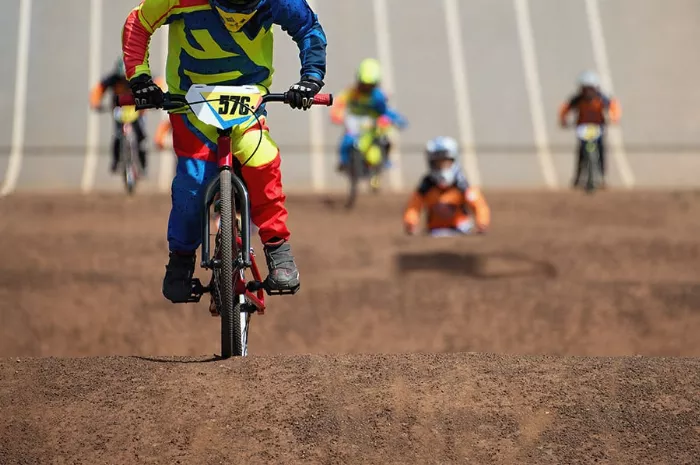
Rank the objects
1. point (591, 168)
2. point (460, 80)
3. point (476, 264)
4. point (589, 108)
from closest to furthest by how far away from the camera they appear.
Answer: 1. point (476, 264)
2. point (591, 168)
3. point (589, 108)
4. point (460, 80)

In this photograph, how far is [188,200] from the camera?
25.1ft

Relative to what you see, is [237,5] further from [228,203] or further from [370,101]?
[370,101]

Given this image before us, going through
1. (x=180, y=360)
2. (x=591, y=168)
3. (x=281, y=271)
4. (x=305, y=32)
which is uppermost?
(x=591, y=168)

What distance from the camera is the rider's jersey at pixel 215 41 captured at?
7.51 m

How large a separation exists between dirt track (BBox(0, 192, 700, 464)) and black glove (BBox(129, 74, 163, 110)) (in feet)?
4.71

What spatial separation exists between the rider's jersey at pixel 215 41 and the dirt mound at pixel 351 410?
5.36ft

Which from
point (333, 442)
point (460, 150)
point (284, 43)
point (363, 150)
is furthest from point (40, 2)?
point (333, 442)

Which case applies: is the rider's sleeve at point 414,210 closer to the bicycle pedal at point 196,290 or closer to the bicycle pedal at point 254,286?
the bicycle pedal at point 196,290

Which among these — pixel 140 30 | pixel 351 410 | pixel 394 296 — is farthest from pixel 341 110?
pixel 351 410

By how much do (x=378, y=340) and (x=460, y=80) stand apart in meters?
16.4

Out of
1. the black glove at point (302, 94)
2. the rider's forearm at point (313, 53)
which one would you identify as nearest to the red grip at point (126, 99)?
the black glove at point (302, 94)

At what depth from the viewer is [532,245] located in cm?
1530

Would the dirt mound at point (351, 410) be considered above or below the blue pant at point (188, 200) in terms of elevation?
below

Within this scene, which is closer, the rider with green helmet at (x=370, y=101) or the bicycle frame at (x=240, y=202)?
the bicycle frame at (x=240, y=202)
